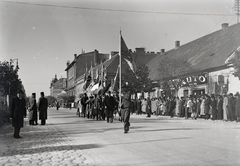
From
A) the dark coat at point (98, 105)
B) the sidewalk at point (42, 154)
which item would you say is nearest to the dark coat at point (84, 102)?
the dark coat at point (98, 105)

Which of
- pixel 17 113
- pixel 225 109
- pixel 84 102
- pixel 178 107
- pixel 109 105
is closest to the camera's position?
pixel 17 113

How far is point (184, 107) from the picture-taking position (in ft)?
83.7

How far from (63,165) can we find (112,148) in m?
2.42

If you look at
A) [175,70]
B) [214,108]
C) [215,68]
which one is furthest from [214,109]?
[215,68]

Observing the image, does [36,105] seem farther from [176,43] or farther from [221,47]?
[176,43]

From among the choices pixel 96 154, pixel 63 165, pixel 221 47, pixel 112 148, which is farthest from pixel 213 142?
pixel 221 47

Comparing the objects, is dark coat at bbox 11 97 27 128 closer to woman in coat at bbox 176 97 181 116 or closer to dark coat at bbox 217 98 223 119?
dark coat at bbox 217 98 223 119

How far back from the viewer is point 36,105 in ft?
57.1

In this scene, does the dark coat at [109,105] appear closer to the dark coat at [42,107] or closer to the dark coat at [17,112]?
the dark coat at [42,107]

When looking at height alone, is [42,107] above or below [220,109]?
above

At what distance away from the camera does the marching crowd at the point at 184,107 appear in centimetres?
1953

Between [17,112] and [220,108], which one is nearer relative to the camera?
[17,112]

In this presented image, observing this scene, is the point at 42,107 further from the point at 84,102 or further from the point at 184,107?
the point at 184,107

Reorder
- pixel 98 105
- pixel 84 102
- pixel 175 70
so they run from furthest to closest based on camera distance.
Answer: pixel 175 70
pixel 84 102
pixel 98 105
